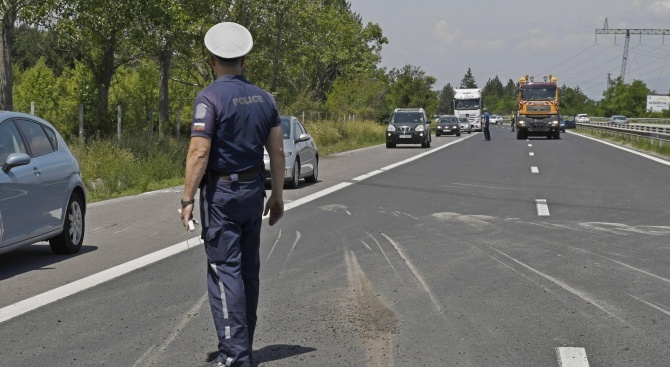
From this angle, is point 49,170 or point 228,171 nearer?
point 228,171

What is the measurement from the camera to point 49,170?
388 inches

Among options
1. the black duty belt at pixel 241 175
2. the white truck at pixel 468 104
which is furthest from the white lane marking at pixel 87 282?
the white truck at pixel 468 104

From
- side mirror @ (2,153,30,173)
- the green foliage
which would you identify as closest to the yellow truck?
the green foliage

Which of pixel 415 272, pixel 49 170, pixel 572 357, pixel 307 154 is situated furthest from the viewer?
pixel 307 154

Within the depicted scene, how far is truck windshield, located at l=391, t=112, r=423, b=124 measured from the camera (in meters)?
43.8

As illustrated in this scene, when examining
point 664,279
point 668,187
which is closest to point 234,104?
point 664,279

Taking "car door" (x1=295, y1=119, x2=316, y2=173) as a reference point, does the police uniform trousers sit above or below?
above

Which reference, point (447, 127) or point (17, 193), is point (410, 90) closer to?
point (447, 127)

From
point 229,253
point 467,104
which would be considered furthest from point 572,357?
point 467,104

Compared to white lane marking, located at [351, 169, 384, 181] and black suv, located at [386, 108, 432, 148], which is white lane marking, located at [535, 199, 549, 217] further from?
black suv, located at [386, 108, 432, 148]

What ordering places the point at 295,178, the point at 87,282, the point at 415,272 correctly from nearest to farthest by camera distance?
1. the point at 87,282
2. the point at 415,272
3. the point at 295,178

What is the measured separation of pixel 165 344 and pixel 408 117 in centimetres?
3855

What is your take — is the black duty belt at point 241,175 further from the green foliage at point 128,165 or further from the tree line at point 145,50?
the tree line at point 145,50

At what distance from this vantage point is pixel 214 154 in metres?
5.32
